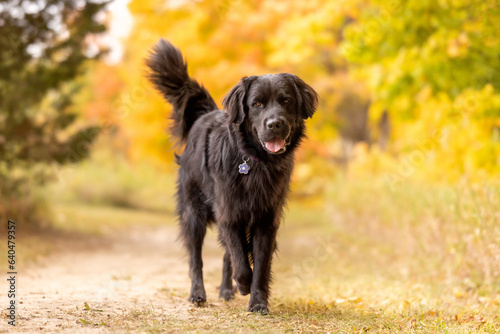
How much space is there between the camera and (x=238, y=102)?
14.3 feet

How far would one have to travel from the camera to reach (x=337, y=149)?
19469 mm

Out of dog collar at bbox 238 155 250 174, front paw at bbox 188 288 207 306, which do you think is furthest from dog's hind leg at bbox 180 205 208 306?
dog collar at bbox 238 155 250 174

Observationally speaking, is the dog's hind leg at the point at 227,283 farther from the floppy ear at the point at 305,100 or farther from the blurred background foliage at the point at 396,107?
the floppy ear at the point at 305,100

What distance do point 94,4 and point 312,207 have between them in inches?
531

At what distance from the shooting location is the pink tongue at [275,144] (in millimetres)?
4129

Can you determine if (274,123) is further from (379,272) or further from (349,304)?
(379,272)

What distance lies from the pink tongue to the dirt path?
1416 mm

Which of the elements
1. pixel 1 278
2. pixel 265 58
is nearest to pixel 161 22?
pixel 265 58

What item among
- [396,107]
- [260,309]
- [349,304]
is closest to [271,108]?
[260,309]

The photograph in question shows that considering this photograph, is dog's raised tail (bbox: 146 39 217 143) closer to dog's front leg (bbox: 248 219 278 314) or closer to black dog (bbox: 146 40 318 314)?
black dog (bbox: 146 40 318 314)

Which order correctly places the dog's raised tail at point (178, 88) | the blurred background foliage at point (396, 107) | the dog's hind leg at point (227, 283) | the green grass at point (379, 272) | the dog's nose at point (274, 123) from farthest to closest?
the blurred background foliage at point (396, 107), the dog's raised tail at point (178, 88), the dog's hind leg at point (227, 283), the dog's nose at point (274, 123), the green grass at point (379, 272)

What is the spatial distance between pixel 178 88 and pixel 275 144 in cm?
206

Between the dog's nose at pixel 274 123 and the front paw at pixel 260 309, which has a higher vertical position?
the dog's nose at pixel 274 123

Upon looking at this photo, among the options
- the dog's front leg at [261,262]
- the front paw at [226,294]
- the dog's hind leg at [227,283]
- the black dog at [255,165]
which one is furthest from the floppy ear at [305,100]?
the front paw at [226,294]
